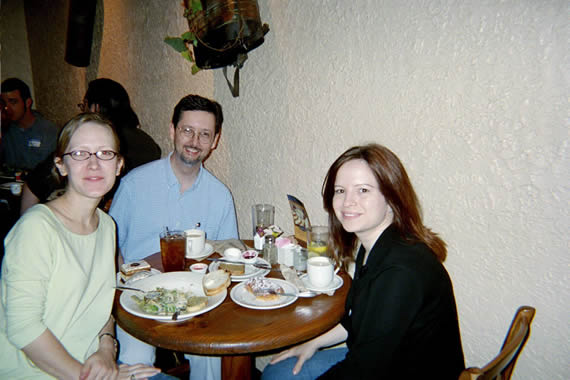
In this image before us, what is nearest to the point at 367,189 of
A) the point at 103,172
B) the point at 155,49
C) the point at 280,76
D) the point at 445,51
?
the point at 445,51

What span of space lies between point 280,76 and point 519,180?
1.48 metres

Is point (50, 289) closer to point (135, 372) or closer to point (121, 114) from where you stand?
point (135, 372)

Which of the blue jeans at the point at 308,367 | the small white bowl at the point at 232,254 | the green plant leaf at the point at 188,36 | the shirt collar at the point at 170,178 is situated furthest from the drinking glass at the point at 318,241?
the green plant leaf at the point at 188,36

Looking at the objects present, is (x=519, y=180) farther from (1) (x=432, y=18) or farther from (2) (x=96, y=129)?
(2) (x=96, y=129)

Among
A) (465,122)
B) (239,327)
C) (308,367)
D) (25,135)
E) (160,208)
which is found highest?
(25,135)

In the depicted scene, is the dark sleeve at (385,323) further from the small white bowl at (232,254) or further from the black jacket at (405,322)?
the small white bowl at (232,254)

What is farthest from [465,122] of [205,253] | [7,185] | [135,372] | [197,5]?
[7,185]

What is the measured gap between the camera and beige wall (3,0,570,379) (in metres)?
1.12

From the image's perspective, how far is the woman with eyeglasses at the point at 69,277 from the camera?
102 cm

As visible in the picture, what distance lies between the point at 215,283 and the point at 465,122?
1.21 metres

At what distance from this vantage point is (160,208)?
2.00m

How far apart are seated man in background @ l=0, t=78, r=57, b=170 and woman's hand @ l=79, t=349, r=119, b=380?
3.87 m

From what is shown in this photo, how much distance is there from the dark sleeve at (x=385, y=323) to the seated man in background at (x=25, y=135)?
15.2 ft

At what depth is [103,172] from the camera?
1244 mm
